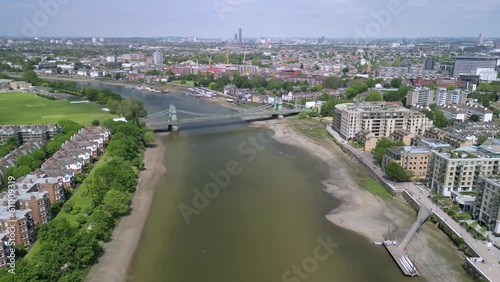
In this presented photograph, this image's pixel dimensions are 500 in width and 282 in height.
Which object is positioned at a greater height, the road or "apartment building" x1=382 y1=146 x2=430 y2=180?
A: "apartment building" x1=382 y1=146 x2=430 y2=180

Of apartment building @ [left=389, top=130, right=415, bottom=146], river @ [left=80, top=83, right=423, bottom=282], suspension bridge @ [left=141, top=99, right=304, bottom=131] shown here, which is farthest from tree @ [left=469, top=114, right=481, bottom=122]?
river @ [left=80, top=83, right=423, bottom=282]

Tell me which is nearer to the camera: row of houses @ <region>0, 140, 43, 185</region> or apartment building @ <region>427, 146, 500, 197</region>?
apartment building @ <region>427, 146, 500, 197</region>

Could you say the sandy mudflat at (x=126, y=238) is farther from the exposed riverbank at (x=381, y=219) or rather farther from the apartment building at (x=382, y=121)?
the apartment building at (x=382, y=121)

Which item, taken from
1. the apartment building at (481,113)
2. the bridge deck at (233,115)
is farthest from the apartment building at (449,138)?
the bridge deck at (233,115)

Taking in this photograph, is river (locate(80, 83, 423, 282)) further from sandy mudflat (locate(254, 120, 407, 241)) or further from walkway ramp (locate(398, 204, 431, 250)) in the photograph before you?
walkway ramp (locate(398, 204, 431, 250))

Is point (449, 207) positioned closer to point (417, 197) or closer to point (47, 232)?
point (417, 197)

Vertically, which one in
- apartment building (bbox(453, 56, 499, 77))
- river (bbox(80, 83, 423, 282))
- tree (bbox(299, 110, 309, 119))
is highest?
apartment building (bbox(453, 56, 499, 77))

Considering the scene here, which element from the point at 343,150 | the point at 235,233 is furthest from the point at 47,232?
the point at 343,150

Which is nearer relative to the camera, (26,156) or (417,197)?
(417,197)
